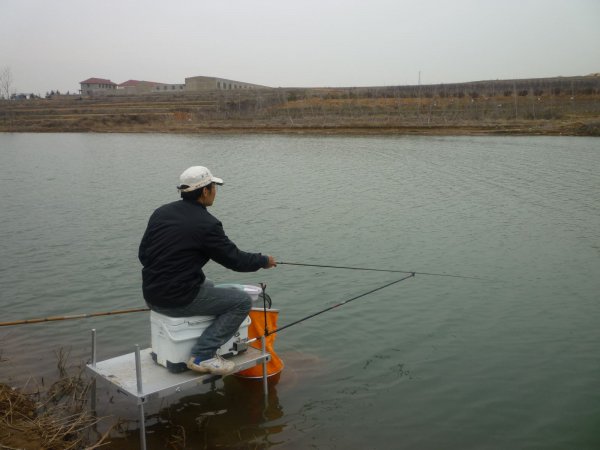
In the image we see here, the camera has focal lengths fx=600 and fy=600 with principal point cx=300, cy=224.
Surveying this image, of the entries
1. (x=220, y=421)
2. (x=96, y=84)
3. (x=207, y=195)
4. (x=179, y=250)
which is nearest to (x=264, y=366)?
(x=220, y=421)

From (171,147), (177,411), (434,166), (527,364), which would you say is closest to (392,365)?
(527,364)

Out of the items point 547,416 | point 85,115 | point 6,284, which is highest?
point 85,115

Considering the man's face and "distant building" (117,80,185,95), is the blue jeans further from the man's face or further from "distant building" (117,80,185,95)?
"distant building" (117,80,185,95)

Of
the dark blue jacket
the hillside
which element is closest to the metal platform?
the dark blue jacket

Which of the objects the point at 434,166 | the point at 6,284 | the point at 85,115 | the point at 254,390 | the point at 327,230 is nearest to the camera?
the point at 254,390

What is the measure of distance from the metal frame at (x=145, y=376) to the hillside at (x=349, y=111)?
46388 mm

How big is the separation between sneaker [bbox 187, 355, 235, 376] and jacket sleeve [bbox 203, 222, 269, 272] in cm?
82

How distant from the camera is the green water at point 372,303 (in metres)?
5.78

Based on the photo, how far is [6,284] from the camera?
9.82 metres

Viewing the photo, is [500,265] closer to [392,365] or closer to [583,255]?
[583,255]

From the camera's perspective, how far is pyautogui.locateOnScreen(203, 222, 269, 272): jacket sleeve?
4922mm

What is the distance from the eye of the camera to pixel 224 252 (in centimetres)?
499

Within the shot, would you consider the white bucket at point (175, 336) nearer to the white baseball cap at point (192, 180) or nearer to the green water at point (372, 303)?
the green water at point (372, 303)

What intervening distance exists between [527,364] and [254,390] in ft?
10.8
